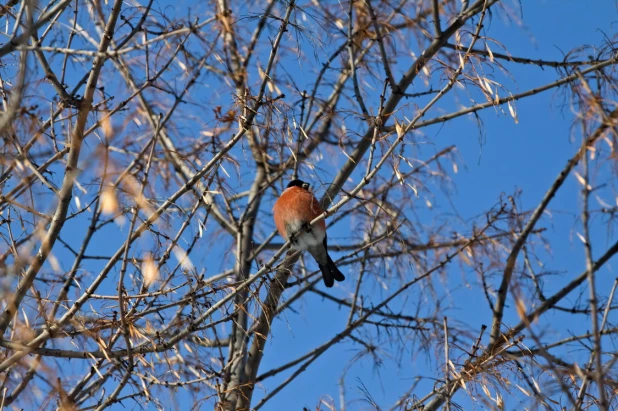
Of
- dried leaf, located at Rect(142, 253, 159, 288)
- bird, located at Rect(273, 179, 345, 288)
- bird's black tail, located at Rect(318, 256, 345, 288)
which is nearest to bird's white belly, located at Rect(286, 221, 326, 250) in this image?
bird, located at Rect(273, 179, 345, 288)

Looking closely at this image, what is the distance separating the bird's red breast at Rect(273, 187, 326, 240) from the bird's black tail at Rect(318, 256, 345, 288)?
36 centimetres

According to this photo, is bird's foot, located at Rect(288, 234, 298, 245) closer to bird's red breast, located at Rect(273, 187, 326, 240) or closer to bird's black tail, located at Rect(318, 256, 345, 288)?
bird's red breast, located at Rect(273, 187, 326, 240)

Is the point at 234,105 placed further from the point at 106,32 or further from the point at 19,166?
the point at 19,166

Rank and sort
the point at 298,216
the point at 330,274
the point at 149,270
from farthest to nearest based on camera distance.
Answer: the point at 330,274 → the point at 298,216 → the point at 149,270

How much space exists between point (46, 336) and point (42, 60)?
0.91 metres

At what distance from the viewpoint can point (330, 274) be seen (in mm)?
5148

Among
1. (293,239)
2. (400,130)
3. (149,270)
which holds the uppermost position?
(293,239)

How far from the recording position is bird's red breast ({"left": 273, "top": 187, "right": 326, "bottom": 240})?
475 centimetres

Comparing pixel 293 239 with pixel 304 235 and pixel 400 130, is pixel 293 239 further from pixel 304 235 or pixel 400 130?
pixel 400 130

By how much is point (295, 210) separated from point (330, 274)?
2.05 feet

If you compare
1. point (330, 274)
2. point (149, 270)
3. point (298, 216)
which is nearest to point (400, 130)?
point (149, 270)

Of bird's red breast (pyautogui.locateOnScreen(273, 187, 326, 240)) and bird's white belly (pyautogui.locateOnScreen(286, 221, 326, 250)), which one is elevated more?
bird's red breast (pyautogui.locateOnScreen(273, 187, 326, 240))

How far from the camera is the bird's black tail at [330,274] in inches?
→ 201

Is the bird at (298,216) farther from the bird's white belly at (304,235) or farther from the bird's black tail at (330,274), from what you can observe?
the bird's black tail at (330,274)
